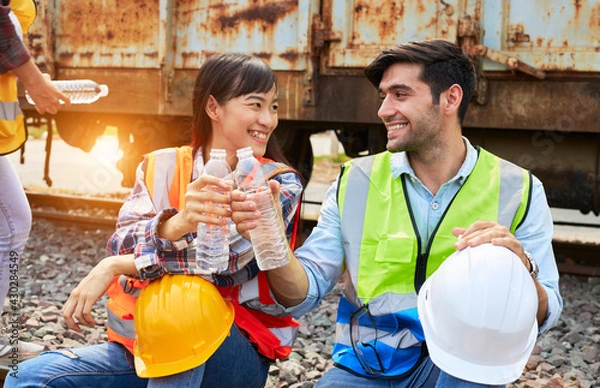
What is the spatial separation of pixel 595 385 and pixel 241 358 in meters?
2.11

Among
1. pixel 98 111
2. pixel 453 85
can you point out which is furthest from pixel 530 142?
pixel 98 111

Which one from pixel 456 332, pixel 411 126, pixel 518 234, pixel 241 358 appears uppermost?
pixel 411 126

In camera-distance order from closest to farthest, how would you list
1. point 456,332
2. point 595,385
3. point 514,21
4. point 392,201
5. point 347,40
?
point 456,332
point 392,201
point 595,385
point 514,21
point 347,40

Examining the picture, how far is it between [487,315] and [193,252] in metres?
0.91

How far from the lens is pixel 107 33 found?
7.26m

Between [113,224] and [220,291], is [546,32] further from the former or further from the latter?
[113,224]

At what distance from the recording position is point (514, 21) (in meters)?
5.58

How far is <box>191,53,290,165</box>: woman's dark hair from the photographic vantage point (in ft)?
8.56

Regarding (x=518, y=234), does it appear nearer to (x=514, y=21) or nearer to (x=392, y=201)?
(x=392, y=201)

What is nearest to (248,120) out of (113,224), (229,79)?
(229,79)

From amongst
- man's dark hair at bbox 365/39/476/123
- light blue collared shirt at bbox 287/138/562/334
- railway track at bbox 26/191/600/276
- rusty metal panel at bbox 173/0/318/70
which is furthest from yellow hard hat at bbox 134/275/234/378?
railway track at bbox 26/191/600/276

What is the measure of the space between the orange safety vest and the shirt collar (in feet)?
1.26

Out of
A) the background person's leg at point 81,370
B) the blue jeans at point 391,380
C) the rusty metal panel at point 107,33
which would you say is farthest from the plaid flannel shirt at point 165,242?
the rusty metal panel at point 107,33

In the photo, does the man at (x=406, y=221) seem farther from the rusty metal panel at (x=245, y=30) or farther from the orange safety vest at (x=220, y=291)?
the rusty metal panel at (x=245, y=30)
